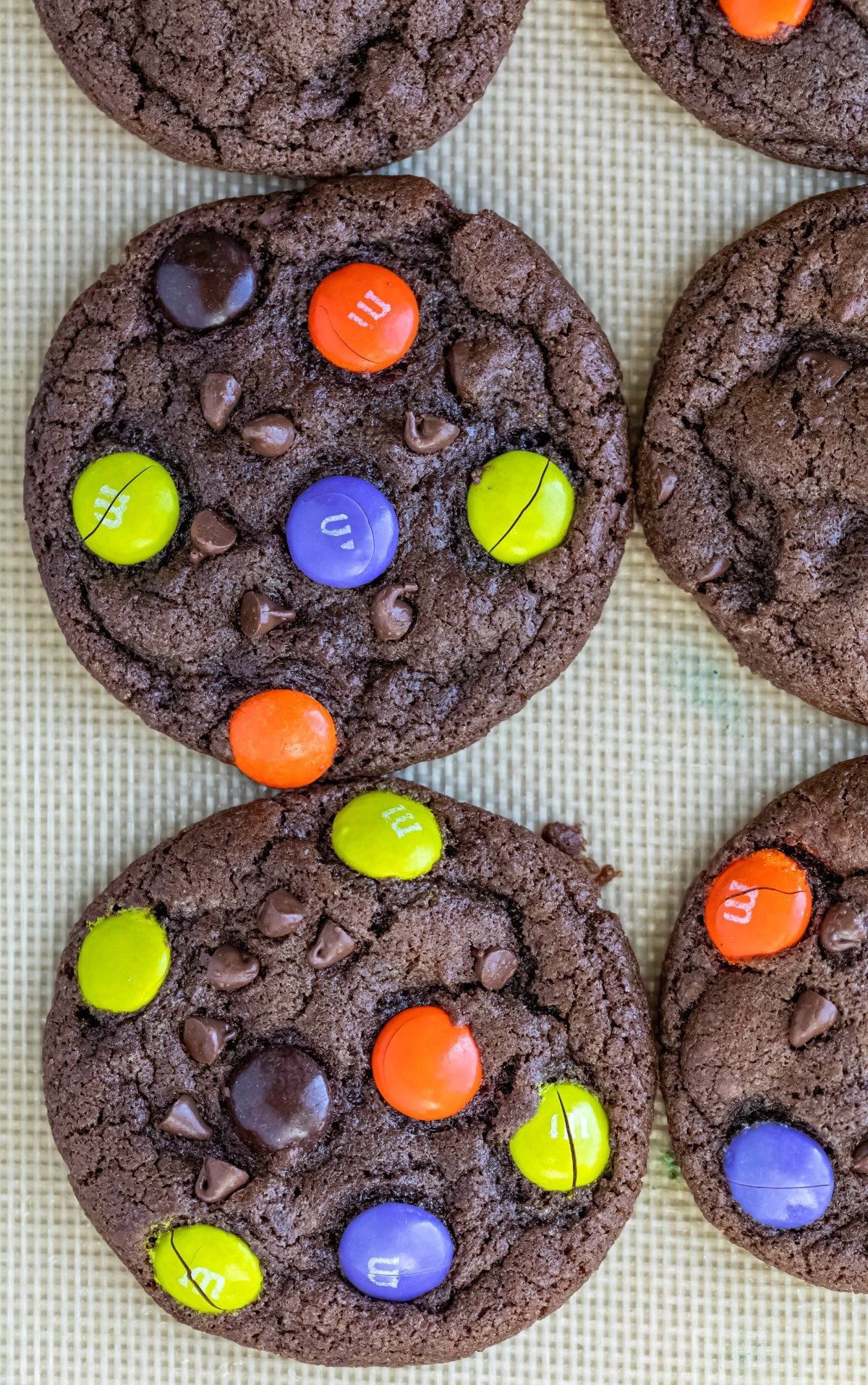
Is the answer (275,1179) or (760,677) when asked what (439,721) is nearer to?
(760,677)

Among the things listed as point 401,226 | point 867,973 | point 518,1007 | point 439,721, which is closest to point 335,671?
point 439,721

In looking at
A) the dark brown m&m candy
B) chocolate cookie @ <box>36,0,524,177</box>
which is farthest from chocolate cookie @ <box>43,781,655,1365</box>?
chocolate cookie @ <box>36,0,524,177</box>

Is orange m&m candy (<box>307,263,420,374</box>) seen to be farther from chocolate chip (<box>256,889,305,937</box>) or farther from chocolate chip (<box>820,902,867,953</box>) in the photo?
chocolate chip (<box>820,902,867,953</box>)

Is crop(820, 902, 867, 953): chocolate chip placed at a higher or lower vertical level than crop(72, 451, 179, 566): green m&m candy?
lower

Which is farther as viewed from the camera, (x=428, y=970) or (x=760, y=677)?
(x=760, y=677)

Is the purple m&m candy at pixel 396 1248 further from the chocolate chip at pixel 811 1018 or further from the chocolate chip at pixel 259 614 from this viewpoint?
the chocolate chip at pixel 259 614

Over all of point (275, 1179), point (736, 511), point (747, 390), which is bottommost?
point (275, 1179)
